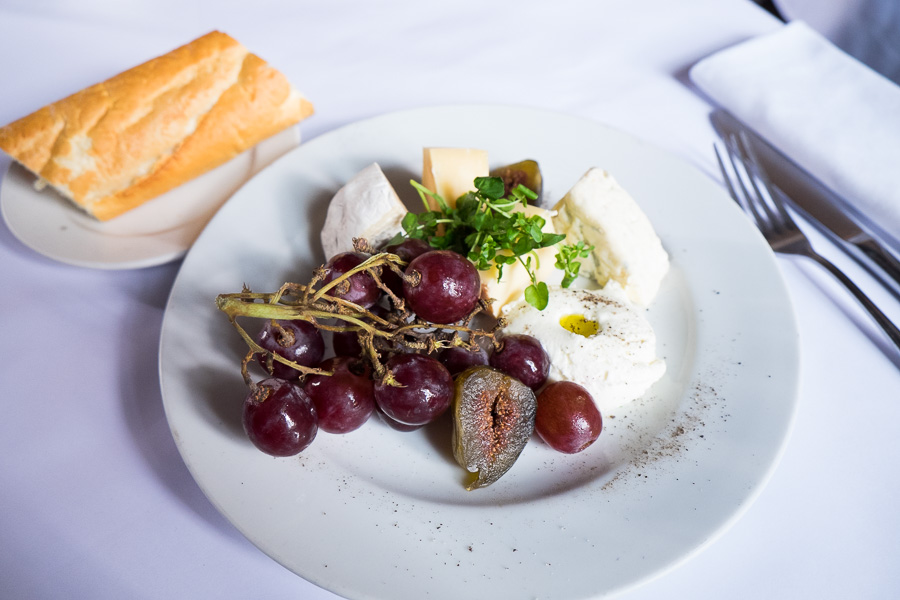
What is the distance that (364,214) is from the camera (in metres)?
1.12

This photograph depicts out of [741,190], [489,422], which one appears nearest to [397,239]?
[489,422]

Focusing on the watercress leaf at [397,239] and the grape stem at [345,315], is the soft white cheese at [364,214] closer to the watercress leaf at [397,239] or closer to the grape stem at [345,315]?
the watercress leaf at [397,239]

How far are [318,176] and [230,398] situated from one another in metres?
0.57

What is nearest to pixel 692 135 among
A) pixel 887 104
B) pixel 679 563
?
pixel 887 104

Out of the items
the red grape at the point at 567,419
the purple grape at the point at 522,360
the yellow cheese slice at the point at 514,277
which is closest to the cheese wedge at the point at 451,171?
the yellow cheese slice at the point at 514,277

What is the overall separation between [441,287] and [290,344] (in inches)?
10.1

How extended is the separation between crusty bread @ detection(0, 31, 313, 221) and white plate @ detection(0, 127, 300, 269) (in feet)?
0.09

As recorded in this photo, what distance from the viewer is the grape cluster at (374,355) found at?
2.74ft

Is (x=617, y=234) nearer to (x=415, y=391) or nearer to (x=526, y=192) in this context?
(x=526, y=192)

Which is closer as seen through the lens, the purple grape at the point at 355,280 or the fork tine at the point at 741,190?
the purple grape at the point at 355,280

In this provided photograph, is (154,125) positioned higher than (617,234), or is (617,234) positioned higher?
(154,125)

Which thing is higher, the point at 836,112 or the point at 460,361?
the point at 836,112

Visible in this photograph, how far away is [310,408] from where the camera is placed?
34.3 inches

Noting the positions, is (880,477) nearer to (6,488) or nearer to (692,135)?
(692,135)
